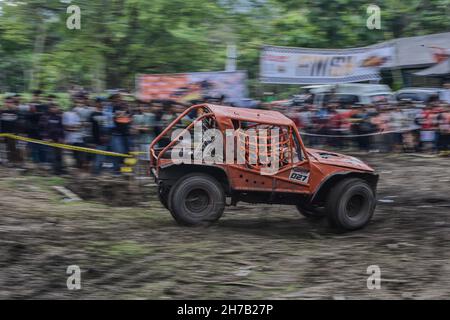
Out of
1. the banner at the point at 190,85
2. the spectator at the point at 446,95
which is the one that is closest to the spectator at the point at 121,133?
the banner at the point at 190,85

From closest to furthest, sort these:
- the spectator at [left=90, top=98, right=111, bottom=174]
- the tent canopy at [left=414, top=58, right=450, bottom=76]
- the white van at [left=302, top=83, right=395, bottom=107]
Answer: the spectator at [left=90, top=98, right=111, bottom=174], the white van at [left=302, top=83, right=395, bottom=107], the tent canopy at [left=414, top=58, right=450, bottom=76]

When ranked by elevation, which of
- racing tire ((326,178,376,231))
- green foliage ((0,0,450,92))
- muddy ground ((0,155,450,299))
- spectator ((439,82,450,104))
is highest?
green foliage ((0,0,450,92))

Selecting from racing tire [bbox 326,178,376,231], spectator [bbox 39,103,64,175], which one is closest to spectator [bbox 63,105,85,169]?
spectator [bbox 39,103,64,175]

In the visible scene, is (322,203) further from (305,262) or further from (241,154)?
(305,262)

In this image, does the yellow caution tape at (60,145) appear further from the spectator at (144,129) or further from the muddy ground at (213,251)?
the muddy ground at (213,251)

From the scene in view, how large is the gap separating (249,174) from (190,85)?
25.6ft

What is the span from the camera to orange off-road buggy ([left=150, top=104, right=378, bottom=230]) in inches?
376

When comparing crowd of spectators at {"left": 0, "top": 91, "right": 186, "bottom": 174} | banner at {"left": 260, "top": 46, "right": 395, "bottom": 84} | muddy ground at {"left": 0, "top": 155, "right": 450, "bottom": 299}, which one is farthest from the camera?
banner at {"left": 260, "top": 46, "right": 395, "bottom": 84}

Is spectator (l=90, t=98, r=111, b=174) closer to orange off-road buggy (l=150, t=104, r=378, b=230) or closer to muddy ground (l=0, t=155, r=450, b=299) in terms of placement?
muddy ground (l=0, t=155, r=450, b=299)

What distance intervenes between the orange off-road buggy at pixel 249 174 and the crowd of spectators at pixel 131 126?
4177 millimetres

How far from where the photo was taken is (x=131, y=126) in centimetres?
1412

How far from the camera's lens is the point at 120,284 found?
6953mm

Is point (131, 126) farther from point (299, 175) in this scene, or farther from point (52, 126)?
point (299, 175)
